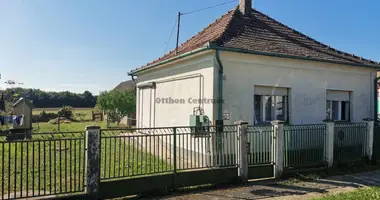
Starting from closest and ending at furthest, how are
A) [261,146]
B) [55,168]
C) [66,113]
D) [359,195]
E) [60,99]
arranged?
[55,168] → [359,195] → [261,146] → [66,113] → [60,99]

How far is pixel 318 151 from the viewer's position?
25.9ft

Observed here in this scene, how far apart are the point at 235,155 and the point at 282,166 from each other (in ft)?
4.60

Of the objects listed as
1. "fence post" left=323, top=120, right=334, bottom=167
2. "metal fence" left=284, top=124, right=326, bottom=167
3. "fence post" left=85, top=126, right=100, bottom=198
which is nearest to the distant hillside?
"fence post" left=85, top=126, right=100, bottom=198

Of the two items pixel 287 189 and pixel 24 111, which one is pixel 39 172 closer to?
pixel 287 189

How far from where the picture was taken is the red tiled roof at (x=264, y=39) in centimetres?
852

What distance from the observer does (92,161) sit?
5324mm

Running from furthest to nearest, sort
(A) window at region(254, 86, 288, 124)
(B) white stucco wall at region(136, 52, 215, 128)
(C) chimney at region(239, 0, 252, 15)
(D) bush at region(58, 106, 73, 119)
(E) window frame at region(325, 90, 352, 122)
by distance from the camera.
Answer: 1. (D) bush at region(58, 106, 73, 119)
2. (C) chimney at region(239, 0, 252, 15)
3. (E) window frame at region(325, 90, 352, 122)
4. (A) window at region(254, 86, 288, 124)
5. (B) white stucco wall at region(136, 52, 215, 128)

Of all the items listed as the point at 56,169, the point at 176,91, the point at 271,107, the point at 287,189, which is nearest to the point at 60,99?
the point at 176,91

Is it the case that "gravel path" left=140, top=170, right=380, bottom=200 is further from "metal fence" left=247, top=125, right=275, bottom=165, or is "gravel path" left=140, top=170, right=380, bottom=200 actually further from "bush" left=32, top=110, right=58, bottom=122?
"bush" left=32, top=110, right=58, bottom=122

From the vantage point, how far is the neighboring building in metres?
8.08

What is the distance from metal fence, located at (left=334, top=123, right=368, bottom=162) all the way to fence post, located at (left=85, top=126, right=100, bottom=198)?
6.85 metres

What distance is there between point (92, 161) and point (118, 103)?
21589mm

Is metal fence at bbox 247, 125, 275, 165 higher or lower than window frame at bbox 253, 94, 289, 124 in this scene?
lower

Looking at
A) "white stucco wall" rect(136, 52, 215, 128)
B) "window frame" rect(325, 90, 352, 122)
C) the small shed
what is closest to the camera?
"white stucco wall" rect(136, 52, 215, 128)
